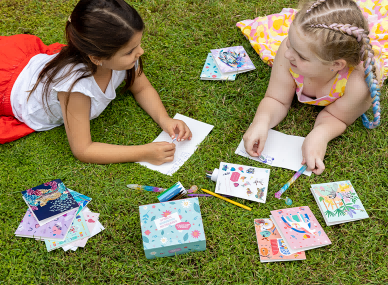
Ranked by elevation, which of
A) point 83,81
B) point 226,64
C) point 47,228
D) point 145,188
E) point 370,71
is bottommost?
point 47,228

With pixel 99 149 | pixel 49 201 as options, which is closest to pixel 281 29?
pixel 99 149

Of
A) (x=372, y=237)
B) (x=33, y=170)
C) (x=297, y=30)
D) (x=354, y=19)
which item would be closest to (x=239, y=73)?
(x=297, y=30)

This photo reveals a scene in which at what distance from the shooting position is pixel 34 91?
2.20 m

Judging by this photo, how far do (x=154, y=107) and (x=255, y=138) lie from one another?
2.51 ft

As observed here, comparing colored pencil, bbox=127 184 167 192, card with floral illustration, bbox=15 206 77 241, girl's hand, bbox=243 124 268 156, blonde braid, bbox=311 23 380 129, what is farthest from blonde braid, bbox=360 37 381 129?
card with floral illustration, bbox=15 206 77 241

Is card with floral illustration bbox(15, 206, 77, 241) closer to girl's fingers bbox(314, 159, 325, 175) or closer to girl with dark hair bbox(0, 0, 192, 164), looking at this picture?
girl with dark hair bbox(0, 0, 192, 164)

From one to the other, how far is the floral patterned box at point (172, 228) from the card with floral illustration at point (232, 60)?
1223 mm

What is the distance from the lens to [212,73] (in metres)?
2.69

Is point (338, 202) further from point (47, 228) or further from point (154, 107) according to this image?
point (47, 228)

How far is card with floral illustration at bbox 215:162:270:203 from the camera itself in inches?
79.7

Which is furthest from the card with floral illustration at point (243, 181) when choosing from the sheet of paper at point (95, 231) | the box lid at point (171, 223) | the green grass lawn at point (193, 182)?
the sheet of paper at point (95, 231)

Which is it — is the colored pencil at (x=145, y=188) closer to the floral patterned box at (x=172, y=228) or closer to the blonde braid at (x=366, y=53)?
the floral patterned box at (x=172, y=228)

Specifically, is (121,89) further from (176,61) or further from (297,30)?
(297,30)

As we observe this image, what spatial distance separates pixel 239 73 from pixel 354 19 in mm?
1044
